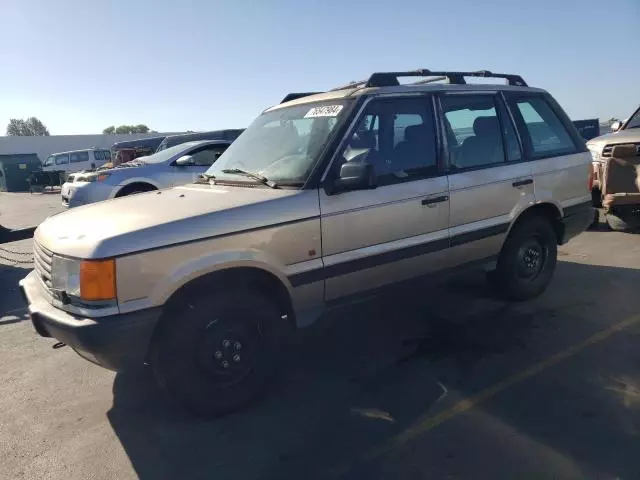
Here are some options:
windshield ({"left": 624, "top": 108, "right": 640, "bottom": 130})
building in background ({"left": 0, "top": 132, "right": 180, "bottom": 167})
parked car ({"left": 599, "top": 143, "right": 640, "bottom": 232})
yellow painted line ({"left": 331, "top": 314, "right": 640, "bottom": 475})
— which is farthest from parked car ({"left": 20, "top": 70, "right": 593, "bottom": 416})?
building in background ({"left": 0, "top": 132, "right": 180, "bottom": 167})

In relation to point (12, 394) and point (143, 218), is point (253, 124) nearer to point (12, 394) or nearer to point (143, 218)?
point (143, 218)

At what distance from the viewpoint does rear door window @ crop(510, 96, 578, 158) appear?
4.59 meters

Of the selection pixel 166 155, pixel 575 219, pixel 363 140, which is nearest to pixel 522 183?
pixel 575 219

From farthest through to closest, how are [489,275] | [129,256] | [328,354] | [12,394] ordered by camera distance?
1. [489,275]
2. [328,354]
3. [12,394]
4. [129,256]

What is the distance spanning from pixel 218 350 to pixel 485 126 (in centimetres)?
300

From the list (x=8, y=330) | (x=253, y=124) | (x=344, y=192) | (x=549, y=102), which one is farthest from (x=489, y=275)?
(x=8, y=330)

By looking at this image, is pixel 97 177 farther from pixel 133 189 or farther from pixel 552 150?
pixel 552 150

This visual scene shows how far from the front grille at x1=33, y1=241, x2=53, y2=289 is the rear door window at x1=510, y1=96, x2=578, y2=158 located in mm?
3989

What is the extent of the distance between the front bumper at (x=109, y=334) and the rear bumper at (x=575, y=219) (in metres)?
3.98

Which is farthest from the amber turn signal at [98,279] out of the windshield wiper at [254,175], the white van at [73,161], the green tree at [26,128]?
the green tree at [26,128]

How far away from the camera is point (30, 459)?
113 inches

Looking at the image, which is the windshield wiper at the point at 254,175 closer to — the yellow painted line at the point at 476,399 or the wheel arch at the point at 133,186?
the yellow painted line at the point at 476,399

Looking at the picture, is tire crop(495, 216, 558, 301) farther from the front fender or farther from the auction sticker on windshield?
the front fender

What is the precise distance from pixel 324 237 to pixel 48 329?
1791 millimetres
